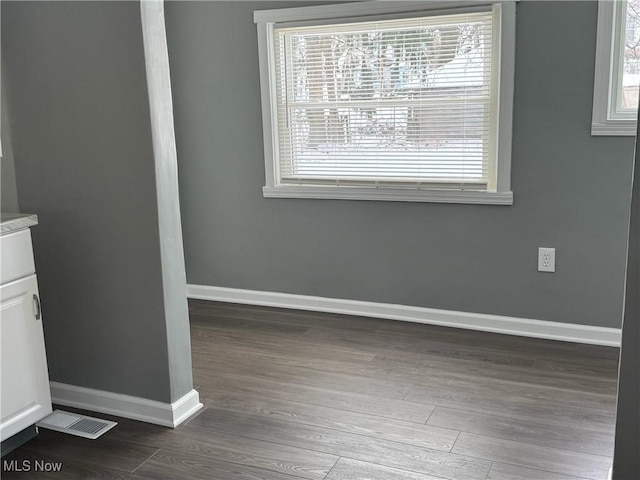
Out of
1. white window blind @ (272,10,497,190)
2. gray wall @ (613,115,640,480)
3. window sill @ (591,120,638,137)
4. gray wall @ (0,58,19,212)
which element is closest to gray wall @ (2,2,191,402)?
gray wall @ (0,58,19,212)

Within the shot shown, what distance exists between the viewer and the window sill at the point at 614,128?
315 cm

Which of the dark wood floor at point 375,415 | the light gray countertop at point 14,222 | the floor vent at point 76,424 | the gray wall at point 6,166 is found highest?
the gray wall at point 6,166

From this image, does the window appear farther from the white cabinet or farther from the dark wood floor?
the white cabinet

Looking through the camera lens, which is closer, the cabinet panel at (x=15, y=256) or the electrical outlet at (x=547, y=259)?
the cabinet panel at (x=15, y=256)

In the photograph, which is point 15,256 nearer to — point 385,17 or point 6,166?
point 6,166

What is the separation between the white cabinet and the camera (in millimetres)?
2379

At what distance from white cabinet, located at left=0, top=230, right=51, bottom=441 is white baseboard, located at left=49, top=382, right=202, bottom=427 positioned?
0.87ft

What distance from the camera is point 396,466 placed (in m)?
2.33

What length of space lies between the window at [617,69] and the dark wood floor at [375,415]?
112 centimetres

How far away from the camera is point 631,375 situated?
1.83 m

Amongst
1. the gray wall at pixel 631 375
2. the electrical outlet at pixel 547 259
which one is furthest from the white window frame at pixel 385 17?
the gray wall at pixel 631 375

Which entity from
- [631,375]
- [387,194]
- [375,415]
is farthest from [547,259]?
[631,375]

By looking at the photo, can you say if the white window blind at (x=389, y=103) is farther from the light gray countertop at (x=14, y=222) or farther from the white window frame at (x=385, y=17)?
the light gray countertop at (x=14, y=222)

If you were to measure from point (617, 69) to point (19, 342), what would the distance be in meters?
2.86
